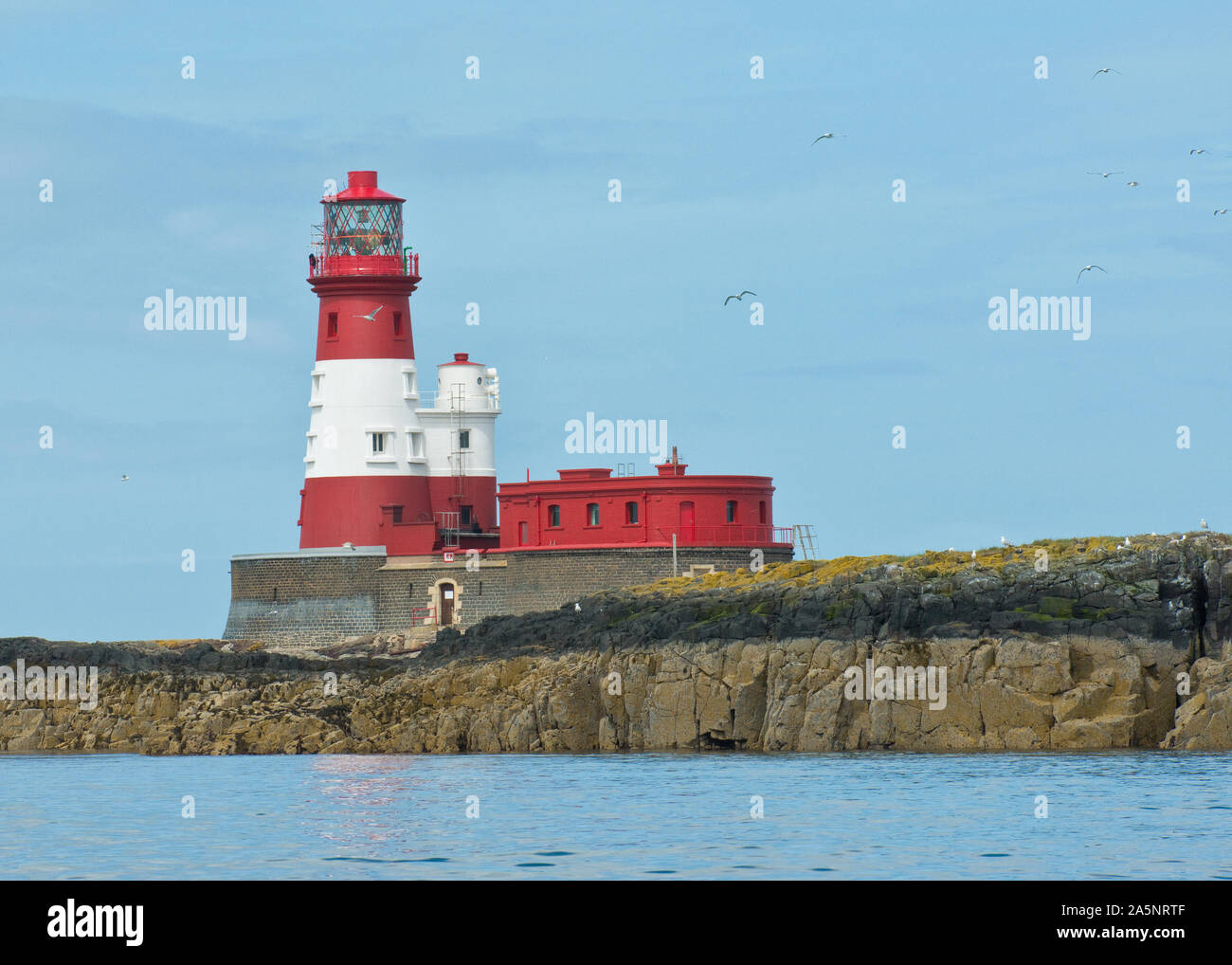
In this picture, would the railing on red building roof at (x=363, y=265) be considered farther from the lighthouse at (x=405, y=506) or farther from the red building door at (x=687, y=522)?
the red building door at (x=687, y=522)

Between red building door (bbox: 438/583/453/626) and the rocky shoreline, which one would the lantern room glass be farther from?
the rocky shoreline

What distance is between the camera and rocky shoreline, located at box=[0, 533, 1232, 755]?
31.4 meters

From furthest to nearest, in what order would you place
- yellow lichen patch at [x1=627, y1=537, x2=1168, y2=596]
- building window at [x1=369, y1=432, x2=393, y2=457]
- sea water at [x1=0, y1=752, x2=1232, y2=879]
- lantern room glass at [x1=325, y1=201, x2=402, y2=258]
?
building window at [x1=369, y1=432, x2=393, y2=457], lantern room glass at [x1=325, y1=201, x2=402, y2=258], yellow lichen patch at [x1=627, y1=537, x2=1168, y2=596], sea water at [x1=0, y1=752, x2=1232, y2=879]

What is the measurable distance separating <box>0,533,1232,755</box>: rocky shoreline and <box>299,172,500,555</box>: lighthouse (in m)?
9.85

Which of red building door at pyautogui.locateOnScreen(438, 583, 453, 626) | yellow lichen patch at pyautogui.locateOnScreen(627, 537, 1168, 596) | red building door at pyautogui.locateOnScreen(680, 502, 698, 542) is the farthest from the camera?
red building door at pyautogui.locateOnScreen(438, 583, 453, 626)

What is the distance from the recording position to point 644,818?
2378 centimetres

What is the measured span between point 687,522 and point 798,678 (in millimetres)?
15425

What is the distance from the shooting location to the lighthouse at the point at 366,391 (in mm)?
49500

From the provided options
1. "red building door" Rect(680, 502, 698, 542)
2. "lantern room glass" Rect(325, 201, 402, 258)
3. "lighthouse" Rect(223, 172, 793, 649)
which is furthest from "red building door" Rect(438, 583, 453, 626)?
"lantern room glass" Rect(325, 201, 402, 258)

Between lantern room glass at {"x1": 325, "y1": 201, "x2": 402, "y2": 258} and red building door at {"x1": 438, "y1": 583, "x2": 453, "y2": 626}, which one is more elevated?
lantern room glass at {"x1": 325, "y1": 201, "x2": 402, "y2": 258}

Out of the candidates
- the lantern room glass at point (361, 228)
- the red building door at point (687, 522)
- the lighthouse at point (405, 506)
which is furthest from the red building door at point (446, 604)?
the lantern room glass at point (361, 228)

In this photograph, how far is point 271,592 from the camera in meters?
49.4
